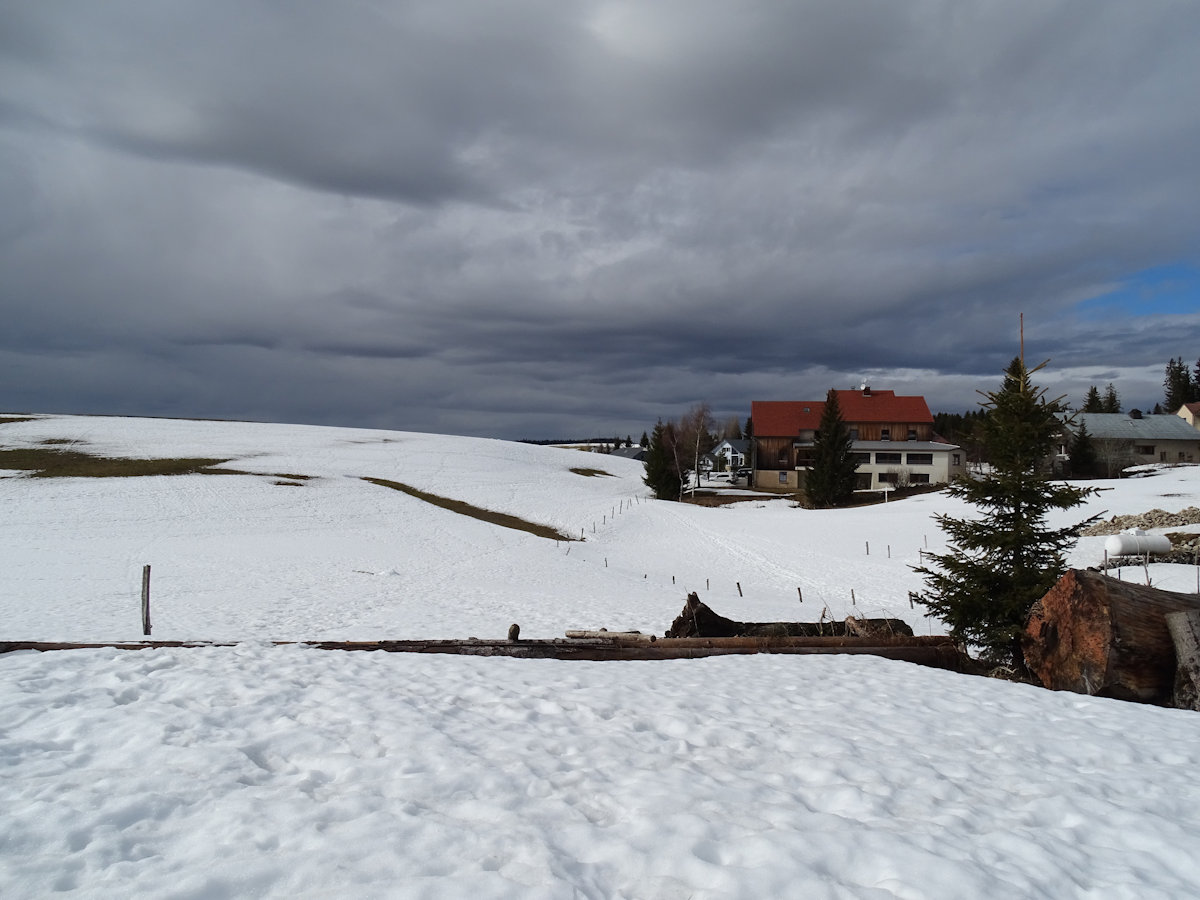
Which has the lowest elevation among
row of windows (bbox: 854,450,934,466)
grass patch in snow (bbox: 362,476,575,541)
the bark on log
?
grass patch in snow (bbox: 362,476,575,541)

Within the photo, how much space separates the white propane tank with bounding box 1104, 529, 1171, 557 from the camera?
78.3 ft

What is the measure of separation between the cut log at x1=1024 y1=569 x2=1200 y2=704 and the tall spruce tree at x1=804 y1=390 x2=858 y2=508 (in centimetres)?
5385

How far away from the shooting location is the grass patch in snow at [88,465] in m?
54.5

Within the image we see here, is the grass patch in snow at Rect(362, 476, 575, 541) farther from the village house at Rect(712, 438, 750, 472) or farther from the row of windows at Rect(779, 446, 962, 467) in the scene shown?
the village house at Rect(712, 438, 750, 472)

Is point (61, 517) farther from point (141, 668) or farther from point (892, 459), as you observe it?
point (892, 459)

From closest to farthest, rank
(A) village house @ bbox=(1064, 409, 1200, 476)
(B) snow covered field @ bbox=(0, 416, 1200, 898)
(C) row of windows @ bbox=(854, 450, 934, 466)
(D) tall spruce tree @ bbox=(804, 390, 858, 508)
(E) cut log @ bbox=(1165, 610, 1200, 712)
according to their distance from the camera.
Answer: (B) snow covered field @ bbox=(0, 416, 1200, 898)
(E) cut log @ bbox=(1165, 610, 1200, 712)
(D) tall spruce tree @ bbox=(804, 390, 858, 508)
(C) row of windows @ bbox=(854, 450, 934, 466)
(A) village house @ bbox=(1064, 409, 1200, 476)

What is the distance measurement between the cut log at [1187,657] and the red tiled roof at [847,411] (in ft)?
240

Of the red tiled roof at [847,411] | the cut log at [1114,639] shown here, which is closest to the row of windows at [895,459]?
the red tiled roof at [847,411]

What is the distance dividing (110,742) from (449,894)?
148 inches

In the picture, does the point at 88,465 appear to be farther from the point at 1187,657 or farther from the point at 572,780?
the point at 1187,657

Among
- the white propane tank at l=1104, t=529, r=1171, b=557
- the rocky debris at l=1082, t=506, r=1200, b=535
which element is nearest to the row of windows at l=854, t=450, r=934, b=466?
the rocky debris at l=1082, t=506, r=1200, b=535

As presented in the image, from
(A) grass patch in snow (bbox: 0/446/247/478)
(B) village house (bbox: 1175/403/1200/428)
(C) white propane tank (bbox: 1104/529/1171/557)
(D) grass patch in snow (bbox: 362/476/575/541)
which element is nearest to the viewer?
(C) white propane tank (bbox: 1104/529/1171/557)

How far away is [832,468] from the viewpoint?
202 feet

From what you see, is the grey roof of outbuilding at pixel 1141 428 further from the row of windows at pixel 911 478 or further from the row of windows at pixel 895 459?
the row of windows at pixel 911 478
